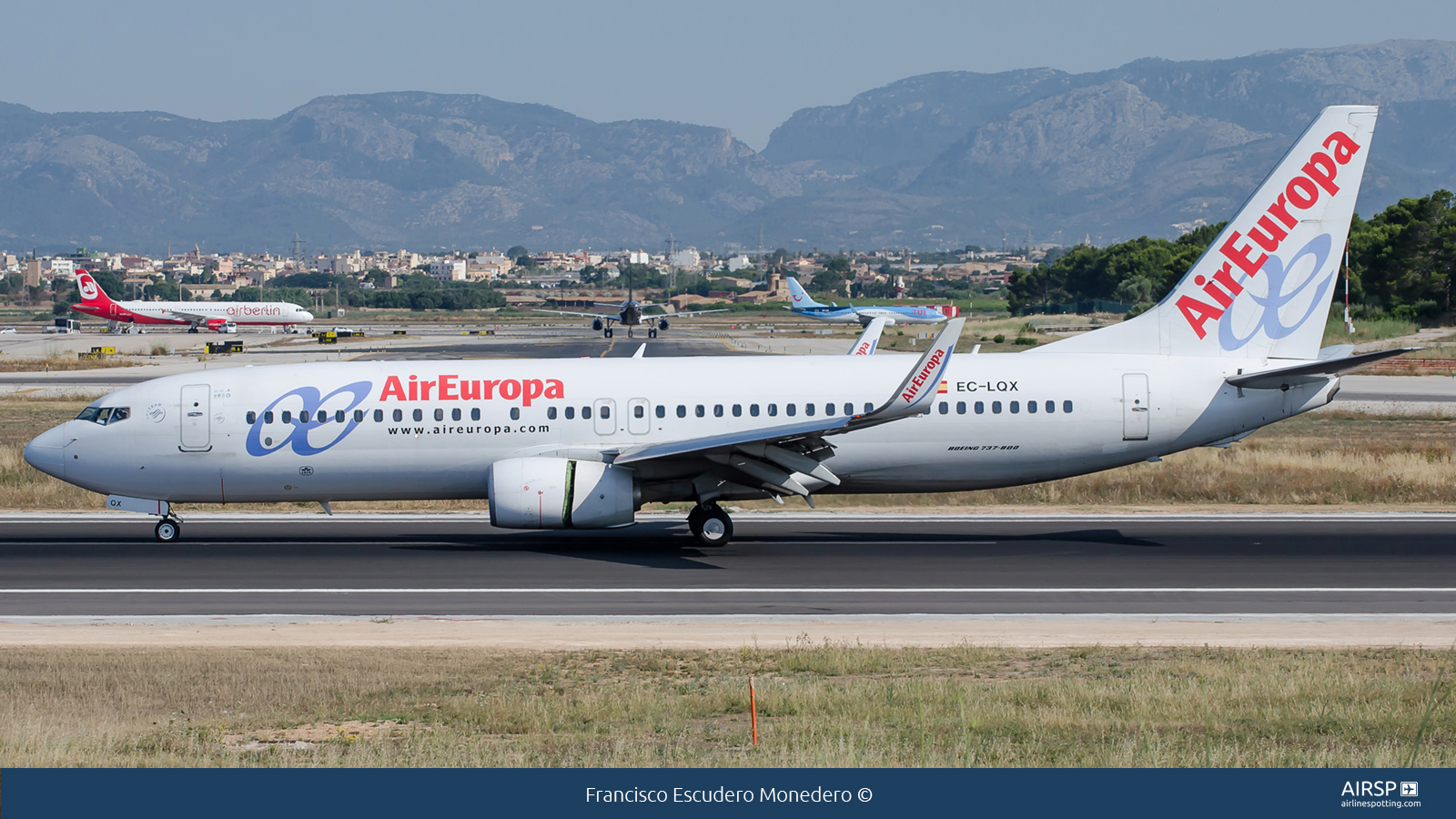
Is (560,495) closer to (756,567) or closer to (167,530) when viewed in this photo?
(756,567)

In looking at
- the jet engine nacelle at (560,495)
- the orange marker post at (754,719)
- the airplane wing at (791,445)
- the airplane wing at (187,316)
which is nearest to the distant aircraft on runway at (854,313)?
the airplane wing at (187,316)

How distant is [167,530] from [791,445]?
13355mm

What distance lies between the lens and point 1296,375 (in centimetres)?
2670

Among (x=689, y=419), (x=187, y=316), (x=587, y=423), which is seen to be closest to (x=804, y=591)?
(x=689, y=419)

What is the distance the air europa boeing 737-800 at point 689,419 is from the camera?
26.7 m

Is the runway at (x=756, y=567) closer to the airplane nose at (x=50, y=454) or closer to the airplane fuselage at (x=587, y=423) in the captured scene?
the airplane fuselage at (x=587, y=423)

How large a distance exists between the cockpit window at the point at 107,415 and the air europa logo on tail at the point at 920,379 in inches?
621

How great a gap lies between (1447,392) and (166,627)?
63.9 metres

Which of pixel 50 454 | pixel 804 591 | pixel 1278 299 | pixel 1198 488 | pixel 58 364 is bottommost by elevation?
pixel 804 591

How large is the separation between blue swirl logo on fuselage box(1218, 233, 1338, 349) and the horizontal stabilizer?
4.15ft

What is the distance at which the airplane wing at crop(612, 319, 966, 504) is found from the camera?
78.6 ft

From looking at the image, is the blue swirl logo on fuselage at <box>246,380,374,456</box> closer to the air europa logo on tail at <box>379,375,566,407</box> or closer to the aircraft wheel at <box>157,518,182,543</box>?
the air europa logo on tail at <box>379,375,566,407</box>

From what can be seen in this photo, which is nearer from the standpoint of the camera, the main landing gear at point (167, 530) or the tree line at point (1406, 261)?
the main landing gear at point (167, 530)

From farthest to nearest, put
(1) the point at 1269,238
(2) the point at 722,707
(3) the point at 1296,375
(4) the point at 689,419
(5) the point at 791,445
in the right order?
(1) the point at 1269,238, (4) the point at 689,419, (3) the point at 1296,375, (5) the point at 791,445, (2) the point at 722,707
